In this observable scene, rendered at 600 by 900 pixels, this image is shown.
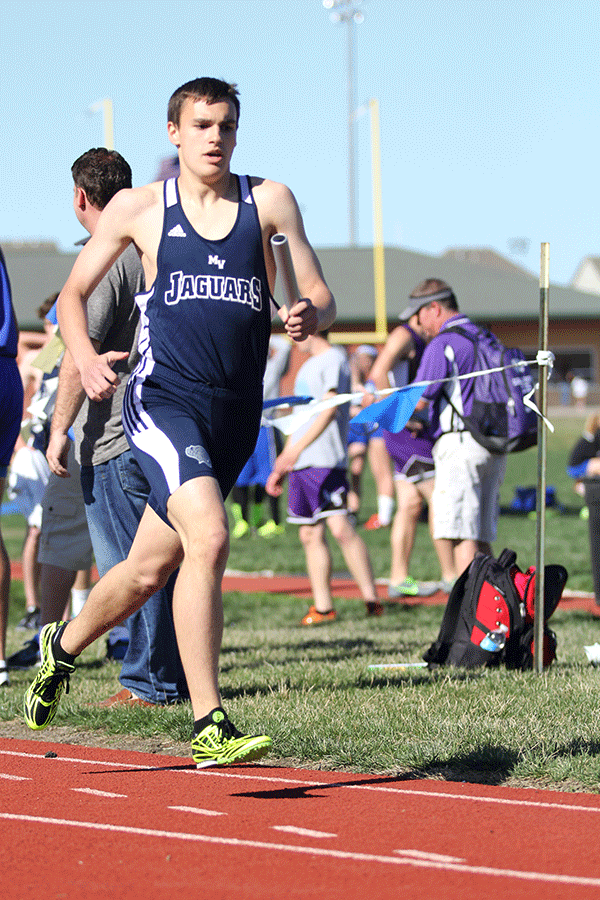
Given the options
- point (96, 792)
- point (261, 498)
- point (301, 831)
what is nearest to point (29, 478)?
point (96, 792)

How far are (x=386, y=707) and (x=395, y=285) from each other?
156ft

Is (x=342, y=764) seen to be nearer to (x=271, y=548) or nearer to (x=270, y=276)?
(x=270, y=276)

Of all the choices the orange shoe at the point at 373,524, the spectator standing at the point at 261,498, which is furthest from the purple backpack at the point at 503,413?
the orange shoe at the point at 373,524

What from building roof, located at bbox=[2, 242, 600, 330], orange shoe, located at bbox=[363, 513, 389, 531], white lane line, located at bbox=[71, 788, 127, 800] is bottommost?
white lane line, located at bbox=[71, 788, 127, 800]

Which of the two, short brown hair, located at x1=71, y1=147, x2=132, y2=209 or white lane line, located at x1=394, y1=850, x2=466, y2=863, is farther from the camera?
short brown hair, located at x1=71, y1=147, x2=132, y2=209

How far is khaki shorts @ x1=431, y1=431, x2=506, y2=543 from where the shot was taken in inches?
295

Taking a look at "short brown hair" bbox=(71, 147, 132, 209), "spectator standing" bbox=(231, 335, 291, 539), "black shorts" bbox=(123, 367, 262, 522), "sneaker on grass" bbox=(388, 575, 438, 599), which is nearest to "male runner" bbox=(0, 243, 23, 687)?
"short brown hair" bbox=(71, 147, 132, 209)

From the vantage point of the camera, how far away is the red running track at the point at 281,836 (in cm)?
282

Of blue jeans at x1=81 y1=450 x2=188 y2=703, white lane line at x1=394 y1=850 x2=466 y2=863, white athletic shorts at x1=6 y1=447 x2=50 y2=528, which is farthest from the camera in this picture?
white athletic shorts at x1=6 y1=447 x2=50 y2=528

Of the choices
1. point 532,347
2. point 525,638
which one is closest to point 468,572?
point 525,638

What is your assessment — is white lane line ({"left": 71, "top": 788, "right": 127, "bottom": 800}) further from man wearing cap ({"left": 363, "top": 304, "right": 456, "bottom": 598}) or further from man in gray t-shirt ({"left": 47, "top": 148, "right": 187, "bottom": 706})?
man wearing cap ({"left": 363, "top": 304, "right": 456, "bottom": 598})

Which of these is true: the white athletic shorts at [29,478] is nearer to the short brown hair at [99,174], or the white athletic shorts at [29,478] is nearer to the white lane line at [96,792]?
the short brown hair at [99,174]

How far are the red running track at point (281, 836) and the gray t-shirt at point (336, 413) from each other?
4.73 meters

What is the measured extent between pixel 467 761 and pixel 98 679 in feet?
9.00
